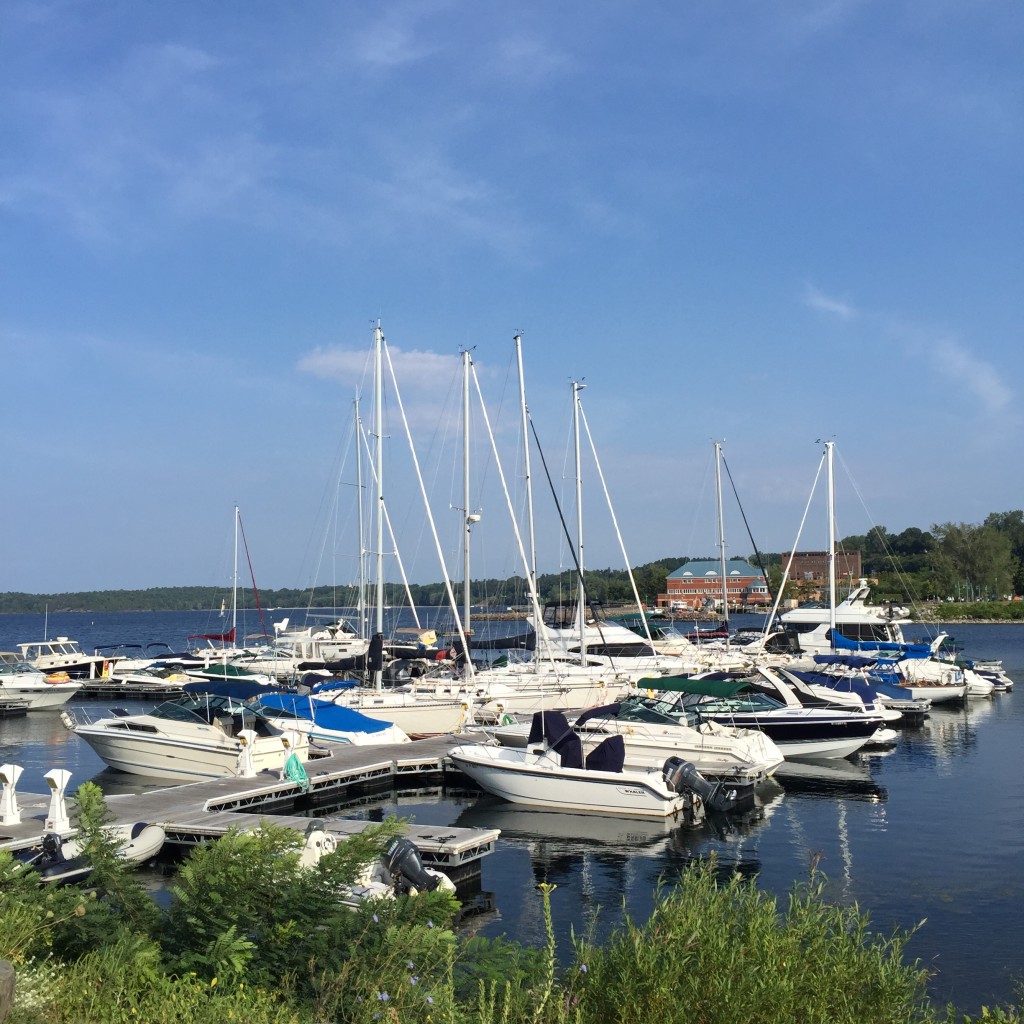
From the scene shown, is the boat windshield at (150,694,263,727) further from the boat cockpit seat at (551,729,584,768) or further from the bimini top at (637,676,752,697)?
the bimini top at (637,676,752,697)

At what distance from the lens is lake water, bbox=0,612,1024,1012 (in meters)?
14.8

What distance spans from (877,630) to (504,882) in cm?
5374

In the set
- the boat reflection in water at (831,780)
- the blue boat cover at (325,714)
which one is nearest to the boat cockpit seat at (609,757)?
the boat reflection in water at (831,780)

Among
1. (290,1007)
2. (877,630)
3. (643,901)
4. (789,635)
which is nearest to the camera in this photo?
(290,1007)

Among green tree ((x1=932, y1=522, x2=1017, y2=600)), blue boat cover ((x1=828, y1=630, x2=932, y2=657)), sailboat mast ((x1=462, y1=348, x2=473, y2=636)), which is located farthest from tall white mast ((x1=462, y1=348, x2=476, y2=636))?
green tree ((x1=932, y1=522, x2=1017, y2=600))

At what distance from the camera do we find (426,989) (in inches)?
286

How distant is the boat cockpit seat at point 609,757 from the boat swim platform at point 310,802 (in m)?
2.82

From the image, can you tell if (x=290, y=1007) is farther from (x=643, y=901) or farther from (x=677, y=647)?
(x=677, y=647)

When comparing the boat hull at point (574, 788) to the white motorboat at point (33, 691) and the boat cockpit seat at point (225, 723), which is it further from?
the white motorboat at point (33, 691)

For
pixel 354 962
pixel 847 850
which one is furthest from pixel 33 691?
pixel 354 962

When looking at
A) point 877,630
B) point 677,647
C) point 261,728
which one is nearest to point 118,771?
point 261,728

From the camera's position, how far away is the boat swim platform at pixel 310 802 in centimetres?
1719

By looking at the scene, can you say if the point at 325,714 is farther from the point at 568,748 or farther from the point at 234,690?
the point at 568,748

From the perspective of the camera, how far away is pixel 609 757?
72.0 feet
